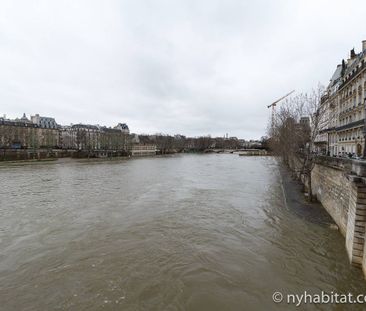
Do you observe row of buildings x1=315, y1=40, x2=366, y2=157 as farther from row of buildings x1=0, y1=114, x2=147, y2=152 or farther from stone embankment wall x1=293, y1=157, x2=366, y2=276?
row of buildings x1=0, y1=114, x2=147, y2=152

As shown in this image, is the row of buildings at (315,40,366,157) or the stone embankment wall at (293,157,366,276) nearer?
the stone embankment wall at (293,157,366,276)

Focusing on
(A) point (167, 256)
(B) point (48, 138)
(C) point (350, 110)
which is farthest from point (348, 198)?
(B) point (48, 138)

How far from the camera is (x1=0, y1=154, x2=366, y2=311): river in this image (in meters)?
6.88

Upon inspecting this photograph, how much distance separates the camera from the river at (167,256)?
22.6ft

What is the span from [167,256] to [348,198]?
7.83 metres

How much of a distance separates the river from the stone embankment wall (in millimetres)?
576

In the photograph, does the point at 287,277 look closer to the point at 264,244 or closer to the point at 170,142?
the point at 264,244

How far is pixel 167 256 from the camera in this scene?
9289 mm

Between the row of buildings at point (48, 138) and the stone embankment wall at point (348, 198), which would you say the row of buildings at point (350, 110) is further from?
the row of buildings at point (48, 138)

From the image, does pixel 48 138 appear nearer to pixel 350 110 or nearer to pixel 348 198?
pixel 350 110

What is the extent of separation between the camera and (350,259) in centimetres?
842

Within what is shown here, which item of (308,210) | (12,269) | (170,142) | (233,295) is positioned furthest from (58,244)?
(170,142)

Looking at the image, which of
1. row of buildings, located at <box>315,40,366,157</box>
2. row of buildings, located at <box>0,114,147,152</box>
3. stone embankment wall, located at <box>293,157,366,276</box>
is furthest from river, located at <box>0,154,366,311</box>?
row of buildings, located at <box>0,114,147,152</box>

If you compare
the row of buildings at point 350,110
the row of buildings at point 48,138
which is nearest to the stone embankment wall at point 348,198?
the row of buildings at point 350,110
